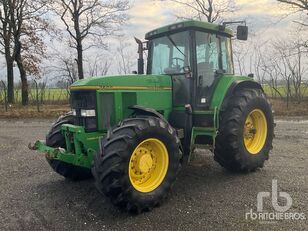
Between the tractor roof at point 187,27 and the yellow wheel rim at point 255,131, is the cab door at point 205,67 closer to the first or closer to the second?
the tractor roof at point 187,27

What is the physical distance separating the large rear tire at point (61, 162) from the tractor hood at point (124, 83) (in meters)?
0.78

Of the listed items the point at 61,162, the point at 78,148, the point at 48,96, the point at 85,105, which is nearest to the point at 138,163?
the point at 78,148

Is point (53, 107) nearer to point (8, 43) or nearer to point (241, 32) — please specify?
point (8, 43)

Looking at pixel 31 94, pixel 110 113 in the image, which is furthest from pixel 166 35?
pixel 31 94

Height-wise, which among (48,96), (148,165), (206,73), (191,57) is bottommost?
(148,165)

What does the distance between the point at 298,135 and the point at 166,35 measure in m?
6.28

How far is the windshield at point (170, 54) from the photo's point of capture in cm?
603

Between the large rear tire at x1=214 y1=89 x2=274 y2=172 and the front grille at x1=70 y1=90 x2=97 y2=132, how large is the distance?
7.21ft

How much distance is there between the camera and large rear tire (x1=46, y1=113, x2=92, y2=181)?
5.71 metres

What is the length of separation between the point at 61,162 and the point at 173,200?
6.64 feet

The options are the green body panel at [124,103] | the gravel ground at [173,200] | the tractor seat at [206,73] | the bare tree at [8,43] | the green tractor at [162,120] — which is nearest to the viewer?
the gravel ground at [173,200]

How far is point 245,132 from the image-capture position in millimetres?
6422

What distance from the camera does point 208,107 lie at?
6.11 metres

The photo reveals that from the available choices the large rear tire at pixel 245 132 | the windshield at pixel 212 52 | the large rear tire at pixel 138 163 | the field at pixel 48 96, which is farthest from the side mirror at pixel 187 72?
the field at pixel 48 96
